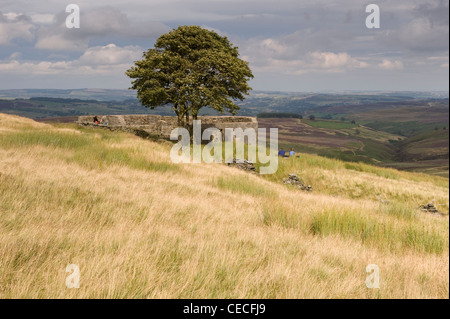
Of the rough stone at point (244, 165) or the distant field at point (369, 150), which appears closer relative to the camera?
the rough stone at point (244, 165)

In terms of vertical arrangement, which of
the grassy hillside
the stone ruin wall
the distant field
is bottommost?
the distant field

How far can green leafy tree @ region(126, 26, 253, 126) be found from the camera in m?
22.5

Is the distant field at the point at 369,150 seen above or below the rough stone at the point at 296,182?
below

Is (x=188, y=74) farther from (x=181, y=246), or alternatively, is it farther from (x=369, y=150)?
(x=369, y=150)

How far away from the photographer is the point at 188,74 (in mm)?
23859

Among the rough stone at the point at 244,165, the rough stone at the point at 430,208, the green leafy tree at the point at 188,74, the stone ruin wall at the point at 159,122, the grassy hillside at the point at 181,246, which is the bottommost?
the rough stone at the point at 430,208

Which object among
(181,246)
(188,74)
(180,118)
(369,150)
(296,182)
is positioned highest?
(188,74)

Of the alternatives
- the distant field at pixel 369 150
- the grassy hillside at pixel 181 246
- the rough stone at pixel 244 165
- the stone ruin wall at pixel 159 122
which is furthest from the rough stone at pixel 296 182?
the distant field at pixel 369 150

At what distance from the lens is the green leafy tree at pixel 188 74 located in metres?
22.5

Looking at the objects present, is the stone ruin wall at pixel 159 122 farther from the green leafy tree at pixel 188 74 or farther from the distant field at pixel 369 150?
the distant field at pixel 369 150

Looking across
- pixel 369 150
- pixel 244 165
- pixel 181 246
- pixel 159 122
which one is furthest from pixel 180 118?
pixel 369 150


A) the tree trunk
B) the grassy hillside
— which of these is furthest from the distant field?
the grassy hillside

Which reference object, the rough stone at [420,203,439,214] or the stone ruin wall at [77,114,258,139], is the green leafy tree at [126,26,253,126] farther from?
the rough stone at [420,203,439,214]

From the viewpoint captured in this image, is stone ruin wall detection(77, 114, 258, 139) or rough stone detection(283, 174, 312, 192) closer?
rough stone detection(283, 174, 312, 192)
